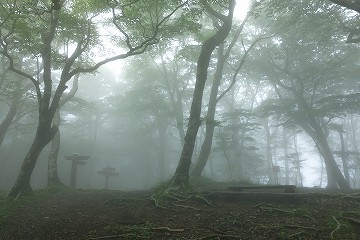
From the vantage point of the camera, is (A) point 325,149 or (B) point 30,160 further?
(A) point 325,149

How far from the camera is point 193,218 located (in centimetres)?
853

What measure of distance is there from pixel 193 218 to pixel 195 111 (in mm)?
5861

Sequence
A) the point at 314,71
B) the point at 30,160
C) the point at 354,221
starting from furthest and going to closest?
the point at 314,71 < the point at 30,160 < the point at 354,221

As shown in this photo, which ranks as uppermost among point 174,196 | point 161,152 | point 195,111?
point 195,111

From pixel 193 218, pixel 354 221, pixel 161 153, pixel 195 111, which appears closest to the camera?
pixel 354 221

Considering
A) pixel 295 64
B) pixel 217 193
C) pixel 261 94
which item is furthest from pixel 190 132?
pixel 261 94

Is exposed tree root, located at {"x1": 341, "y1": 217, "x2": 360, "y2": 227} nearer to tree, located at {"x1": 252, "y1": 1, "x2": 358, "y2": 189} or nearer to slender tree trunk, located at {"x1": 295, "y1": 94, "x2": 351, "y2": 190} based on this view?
slender tree trunk, located at {"x1": 295, "y1": 94, "x2": 351, "y2": 190}

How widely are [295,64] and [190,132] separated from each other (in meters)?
17.9

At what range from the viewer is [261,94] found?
44.9m

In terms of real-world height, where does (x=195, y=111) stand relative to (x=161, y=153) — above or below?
above

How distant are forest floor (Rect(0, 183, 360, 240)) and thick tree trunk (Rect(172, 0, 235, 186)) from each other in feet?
5.17

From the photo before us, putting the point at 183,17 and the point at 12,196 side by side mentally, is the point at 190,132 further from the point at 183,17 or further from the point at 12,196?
the point at 12,196

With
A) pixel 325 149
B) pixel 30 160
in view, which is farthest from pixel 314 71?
pixel 30 160

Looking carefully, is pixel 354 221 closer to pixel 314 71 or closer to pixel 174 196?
pixel 174 196
